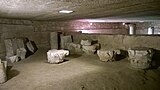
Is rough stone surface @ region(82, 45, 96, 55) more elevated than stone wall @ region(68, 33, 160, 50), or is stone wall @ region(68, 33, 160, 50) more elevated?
stone wall @ region(68, 33, 160, 50)

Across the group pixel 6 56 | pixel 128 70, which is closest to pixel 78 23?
pixel 6 56

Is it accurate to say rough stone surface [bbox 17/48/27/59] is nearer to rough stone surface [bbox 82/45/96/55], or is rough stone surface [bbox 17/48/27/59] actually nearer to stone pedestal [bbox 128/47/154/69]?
rough stone surface [bbox 82/45/96/55]

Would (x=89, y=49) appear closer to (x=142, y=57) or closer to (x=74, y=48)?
(x=74, y=48)

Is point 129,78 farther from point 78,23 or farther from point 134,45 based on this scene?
point 78,23

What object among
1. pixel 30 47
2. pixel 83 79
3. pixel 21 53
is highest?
pixel 30 47

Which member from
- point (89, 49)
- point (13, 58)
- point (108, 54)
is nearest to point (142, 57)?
point (108, 54)

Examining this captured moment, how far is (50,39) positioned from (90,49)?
2514 millimetres

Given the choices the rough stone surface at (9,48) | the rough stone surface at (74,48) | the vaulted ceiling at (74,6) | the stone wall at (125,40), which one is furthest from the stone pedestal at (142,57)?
the rough stone surface at (9,48)

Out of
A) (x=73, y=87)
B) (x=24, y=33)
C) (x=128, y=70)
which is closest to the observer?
(x=73, y=87)

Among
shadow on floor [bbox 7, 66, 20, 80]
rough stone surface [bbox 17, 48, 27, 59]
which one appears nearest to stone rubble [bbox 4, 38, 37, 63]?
rough stone surface [bbox 17, 48, 27, 59]

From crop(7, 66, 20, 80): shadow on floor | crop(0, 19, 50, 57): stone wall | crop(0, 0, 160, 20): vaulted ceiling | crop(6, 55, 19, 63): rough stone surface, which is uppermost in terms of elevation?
crop(0, 0, 160, 20): vaulted ceiling

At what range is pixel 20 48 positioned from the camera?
647 centimetres

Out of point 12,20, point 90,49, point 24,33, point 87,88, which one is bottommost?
point 87,88

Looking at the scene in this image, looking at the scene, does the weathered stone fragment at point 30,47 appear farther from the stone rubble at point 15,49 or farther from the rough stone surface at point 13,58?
the rough stone surface at point 13,58
